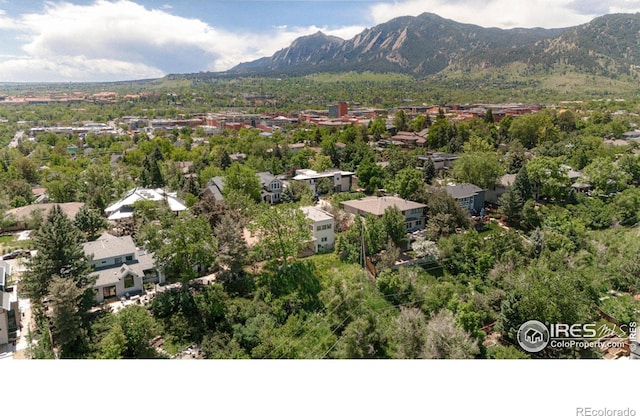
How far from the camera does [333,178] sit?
47.2 ft

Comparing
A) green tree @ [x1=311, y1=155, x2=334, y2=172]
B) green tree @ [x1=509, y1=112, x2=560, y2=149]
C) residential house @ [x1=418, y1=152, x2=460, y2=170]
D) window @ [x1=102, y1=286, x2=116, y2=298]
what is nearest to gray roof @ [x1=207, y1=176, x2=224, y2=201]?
green tree @ [x1=311, y1=155, x2=334, y2=172]

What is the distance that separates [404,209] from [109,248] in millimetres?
6603

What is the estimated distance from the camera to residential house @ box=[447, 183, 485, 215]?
11.9 metres

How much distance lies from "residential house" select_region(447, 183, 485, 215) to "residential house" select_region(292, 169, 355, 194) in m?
3.52

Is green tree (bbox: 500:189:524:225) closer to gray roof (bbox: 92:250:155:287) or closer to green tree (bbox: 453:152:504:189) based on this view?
green tree (bbox: 453:152:504:189)

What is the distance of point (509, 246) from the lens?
8.71 meters

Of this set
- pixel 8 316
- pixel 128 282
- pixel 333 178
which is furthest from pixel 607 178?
pixel 8 316

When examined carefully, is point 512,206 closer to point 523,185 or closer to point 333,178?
point 523,185

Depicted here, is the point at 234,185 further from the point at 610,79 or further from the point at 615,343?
the point at 610,79

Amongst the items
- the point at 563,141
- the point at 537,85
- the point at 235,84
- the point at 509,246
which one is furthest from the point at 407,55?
the point at 509,246

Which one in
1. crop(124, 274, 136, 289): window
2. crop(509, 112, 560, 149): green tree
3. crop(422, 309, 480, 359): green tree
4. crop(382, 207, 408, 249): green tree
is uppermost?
crop(509, 112, 560, 149): green tree

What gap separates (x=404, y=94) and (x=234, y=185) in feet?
119

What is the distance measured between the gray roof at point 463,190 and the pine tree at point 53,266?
29.5 feet

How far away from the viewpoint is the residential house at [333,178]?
14.0 metres
